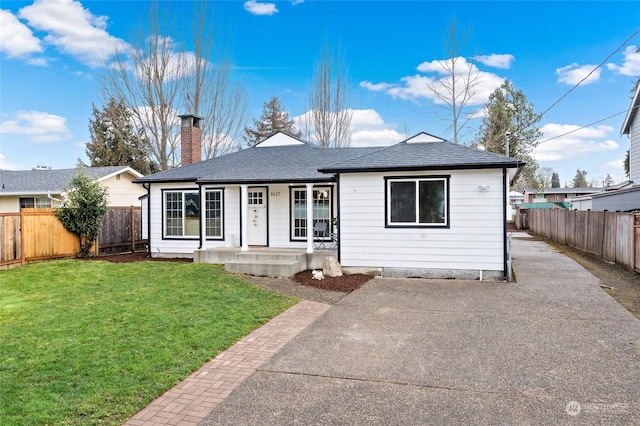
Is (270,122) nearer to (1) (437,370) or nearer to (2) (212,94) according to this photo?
(2) (212,94)

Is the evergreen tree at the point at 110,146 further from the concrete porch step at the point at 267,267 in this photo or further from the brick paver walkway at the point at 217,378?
the brick paver walkway at the point at 217,378

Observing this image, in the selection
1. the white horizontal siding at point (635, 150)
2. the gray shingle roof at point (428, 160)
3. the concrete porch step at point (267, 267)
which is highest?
the white horizontal siding at point (635, 150)

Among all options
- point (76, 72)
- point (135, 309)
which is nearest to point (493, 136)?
point (76, 72)

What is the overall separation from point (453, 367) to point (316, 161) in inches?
387

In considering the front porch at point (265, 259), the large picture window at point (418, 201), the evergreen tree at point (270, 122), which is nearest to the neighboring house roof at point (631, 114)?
the large picture window at point (418, 201)

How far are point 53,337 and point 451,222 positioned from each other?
27.1 feet

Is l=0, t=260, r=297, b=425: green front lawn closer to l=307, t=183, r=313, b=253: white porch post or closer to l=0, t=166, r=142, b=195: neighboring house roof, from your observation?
l=307, t=183, r=313, b=253: white porch post

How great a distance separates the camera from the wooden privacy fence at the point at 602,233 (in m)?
10.5

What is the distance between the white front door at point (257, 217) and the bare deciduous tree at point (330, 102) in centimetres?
1462

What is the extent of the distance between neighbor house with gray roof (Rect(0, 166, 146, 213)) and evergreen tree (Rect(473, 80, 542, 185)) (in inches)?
1088

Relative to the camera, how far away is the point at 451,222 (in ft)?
32.1

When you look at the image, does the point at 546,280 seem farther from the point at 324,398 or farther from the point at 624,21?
→ the point at 624,21

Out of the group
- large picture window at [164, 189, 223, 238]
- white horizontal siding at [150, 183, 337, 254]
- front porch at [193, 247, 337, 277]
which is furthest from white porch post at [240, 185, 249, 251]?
large picture window at [164, 189, 223, 238]

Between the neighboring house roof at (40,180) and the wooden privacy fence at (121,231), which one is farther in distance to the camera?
the neighboring house roof at (40,180)
